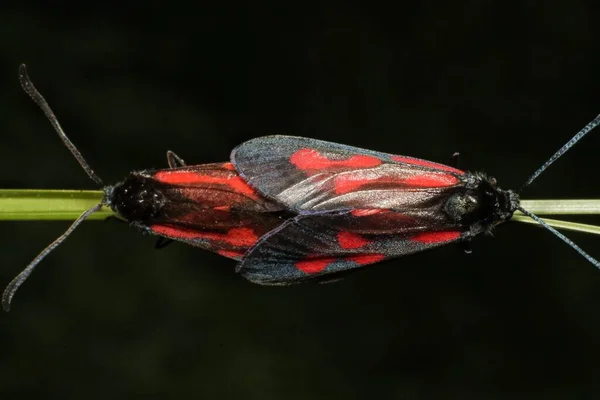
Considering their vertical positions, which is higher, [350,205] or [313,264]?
[350,205]

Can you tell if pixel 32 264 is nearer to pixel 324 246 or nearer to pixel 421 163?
pixel 324 246

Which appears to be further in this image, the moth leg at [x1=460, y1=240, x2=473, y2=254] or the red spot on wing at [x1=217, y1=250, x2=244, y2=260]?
the moth leg at [x1=460, y1=240, x2=473, y2=254]

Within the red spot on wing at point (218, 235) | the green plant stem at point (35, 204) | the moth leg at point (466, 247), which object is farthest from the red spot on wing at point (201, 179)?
the moth leg at point (466, 247)

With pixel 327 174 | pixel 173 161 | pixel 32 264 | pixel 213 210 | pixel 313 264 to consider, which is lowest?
pixel 32 264

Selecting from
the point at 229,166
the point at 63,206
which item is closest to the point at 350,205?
the point at 229,166

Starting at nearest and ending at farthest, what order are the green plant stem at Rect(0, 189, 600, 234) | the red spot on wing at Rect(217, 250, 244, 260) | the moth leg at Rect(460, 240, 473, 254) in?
1. the green plant stem at Rect(0, 189, 600, 234)
2. the red spot on wing at Rect(217, 250, 244, 260)
3. the moth leg at Rect(460, 240, 473, 254)

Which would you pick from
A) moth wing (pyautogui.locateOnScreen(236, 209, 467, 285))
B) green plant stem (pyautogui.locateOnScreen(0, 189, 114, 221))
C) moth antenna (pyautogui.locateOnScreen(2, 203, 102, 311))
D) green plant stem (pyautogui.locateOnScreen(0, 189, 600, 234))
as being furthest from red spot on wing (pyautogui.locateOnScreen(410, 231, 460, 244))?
green plant stem (pyautogui.locateOnScreen(0, 189, 114, 221))

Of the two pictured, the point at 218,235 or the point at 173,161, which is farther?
the point at 173,161

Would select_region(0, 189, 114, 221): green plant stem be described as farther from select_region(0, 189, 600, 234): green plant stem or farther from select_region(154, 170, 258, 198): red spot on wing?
select_region(154, 170, 258, 198): red spot on wing
